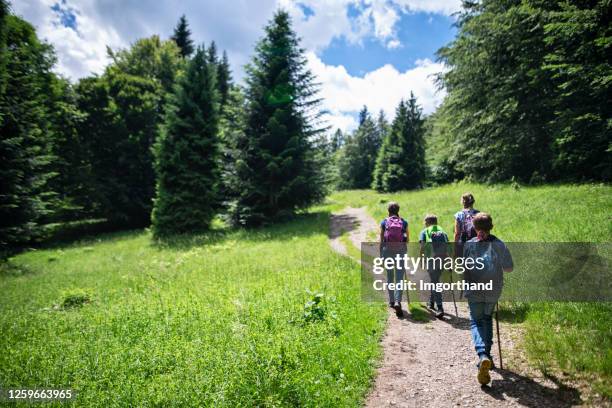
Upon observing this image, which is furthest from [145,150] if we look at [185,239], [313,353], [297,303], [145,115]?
[313,353]

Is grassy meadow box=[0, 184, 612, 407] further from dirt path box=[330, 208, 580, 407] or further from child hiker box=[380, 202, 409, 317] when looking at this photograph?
child hiker box=[380, 202, 409, 317]

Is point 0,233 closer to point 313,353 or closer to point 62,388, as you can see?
point 62,388

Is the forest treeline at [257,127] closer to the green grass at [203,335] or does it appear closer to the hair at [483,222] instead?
the green grass at [203,335]

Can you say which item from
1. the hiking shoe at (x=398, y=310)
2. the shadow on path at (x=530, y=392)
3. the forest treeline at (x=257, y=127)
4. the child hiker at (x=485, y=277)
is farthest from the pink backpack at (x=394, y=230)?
the forest treeline at (x=257, y=127)

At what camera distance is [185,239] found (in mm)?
20812

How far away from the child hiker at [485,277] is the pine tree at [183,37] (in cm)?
6571

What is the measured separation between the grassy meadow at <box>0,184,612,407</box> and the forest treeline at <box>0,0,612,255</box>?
653 centimetres

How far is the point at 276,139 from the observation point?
22.8 metres

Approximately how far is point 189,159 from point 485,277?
2193 cm

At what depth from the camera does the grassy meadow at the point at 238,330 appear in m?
4.89

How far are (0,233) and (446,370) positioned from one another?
2264cm

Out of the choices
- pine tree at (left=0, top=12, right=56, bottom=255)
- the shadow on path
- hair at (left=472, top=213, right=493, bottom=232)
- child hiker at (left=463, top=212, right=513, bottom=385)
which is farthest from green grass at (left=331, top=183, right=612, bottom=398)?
pine tree at (left=0, top=12, right=56, bottom=255)

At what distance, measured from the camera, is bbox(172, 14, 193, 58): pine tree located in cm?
5866

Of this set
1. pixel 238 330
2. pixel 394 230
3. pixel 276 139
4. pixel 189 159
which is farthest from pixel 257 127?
pixel 238 330
